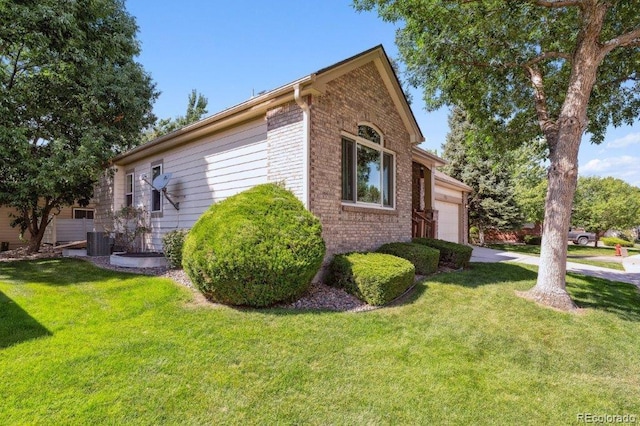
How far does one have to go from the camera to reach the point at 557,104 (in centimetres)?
898

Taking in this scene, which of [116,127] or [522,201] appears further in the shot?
[522,201]

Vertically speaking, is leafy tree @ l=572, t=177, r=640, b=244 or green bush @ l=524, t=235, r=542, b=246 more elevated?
leafy tree @ l=572, t=177, r=640, b=244

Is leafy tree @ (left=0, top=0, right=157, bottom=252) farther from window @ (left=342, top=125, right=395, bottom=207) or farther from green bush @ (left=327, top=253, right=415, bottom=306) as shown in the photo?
green bush @ (left=327, top=253, right=415, bottom=306)

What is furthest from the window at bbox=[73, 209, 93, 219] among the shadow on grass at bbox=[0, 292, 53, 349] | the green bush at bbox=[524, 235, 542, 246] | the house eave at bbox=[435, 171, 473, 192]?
the green bush at bbox=[524, 235, 542, 246]

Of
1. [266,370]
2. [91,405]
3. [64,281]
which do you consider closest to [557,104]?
[266,370]

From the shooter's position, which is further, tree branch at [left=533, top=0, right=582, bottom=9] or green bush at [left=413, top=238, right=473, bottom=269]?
green bush at [left=413, top=238, right=473, bottom=269]

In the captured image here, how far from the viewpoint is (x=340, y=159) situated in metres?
7.50

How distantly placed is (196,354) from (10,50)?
10.7 m

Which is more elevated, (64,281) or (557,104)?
(557,104)

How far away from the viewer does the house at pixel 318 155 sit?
6.85 metres

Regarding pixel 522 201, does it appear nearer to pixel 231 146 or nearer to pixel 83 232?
pixel 231 146

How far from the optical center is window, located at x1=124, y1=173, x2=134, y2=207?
12.5m

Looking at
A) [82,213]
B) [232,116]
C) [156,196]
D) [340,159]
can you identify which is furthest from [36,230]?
[340,159]

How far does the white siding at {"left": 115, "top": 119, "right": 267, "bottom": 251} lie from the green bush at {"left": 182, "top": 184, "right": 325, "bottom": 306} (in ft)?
6.74
